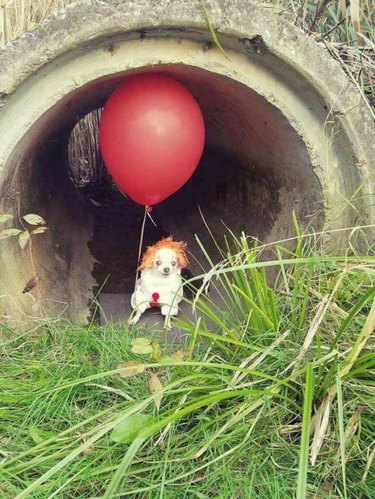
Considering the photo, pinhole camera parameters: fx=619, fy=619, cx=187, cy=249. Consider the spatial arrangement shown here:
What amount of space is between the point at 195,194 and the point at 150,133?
3.73ft

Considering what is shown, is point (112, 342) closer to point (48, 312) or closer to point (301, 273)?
point (48, 312)

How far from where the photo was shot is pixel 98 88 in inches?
86.0

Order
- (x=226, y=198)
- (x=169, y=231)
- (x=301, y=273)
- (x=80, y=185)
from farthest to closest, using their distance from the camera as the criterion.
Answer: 1. (x=80, y=185)
2. (x=169, y=231)
3. (x=226, y=198)
4. (x=301, y=273)

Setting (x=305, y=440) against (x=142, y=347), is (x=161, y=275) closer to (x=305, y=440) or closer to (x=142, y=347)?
(x=142, y=347)

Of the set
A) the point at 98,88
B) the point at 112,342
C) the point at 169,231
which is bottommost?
the point at 112,342

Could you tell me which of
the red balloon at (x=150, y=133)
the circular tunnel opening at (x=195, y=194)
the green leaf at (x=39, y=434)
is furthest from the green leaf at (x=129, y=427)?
the red balloon at (x=150, y=133)

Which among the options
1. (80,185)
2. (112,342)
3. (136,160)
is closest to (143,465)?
(112,342)

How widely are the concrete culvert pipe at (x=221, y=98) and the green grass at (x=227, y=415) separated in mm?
333

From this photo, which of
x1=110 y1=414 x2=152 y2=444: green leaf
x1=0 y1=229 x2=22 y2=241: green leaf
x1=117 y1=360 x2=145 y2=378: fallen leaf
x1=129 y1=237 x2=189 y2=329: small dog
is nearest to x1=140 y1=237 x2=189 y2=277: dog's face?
x1=129 y1=237 x2=189 y2=329: small dog

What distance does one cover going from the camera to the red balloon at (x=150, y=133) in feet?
6.14

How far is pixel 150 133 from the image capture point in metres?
1.86

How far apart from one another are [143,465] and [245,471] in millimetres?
213

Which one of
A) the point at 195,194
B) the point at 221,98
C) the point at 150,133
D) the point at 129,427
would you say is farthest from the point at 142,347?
the point at 195,194

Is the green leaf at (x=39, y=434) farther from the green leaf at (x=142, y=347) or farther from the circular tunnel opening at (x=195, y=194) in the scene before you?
the circular tunnel opening at (x=195, y=194)
